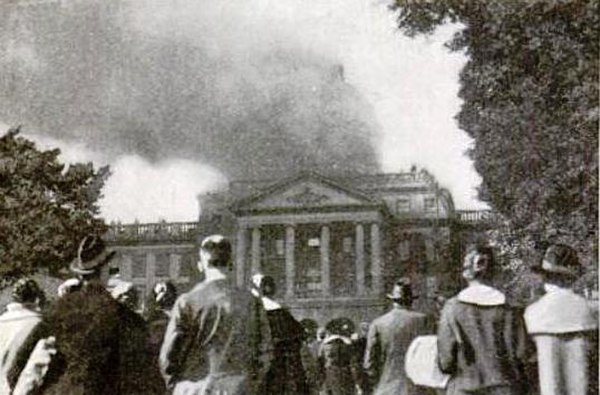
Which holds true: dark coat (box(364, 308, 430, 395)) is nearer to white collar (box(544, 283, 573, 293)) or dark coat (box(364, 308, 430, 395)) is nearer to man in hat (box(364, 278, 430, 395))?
man in hat (box(364, 278, 430, 395))

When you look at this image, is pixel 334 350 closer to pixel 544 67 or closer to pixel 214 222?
pixel 214 222

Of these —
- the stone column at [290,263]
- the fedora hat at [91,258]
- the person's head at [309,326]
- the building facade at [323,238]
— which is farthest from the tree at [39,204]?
the fedora hat at [91,258]

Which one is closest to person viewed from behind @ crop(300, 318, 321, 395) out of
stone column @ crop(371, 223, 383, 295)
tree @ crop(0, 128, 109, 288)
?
stone column @ crop(371, 223, 383, 295)

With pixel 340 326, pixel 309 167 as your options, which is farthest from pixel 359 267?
pixel 309 167

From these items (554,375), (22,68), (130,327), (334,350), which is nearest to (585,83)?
(554,375)

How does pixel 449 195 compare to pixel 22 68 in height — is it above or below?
below

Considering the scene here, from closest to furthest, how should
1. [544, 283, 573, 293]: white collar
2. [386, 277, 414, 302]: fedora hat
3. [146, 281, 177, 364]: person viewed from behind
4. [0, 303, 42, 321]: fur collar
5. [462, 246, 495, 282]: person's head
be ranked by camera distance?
[462, 246, 495, 282]: person's head
[544, 283, 573, 293]: white collar
[0, 303, 42, 321]: fur collar
[146, 281, 177, 364]: person viewed from behind
[386, 277, 414, 302]: fedora hat

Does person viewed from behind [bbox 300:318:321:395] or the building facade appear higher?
the building facade
